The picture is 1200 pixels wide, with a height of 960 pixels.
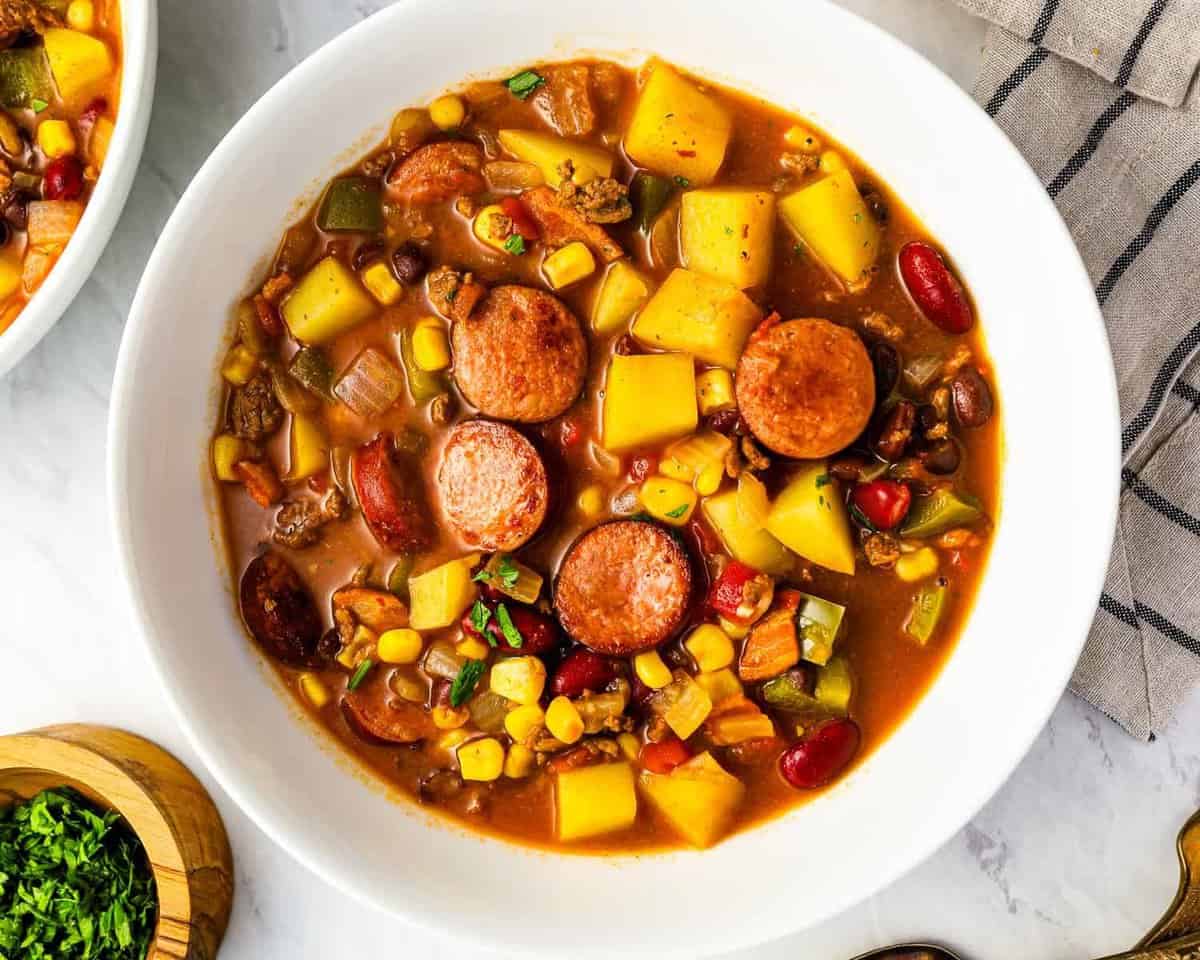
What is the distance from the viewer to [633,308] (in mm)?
3916

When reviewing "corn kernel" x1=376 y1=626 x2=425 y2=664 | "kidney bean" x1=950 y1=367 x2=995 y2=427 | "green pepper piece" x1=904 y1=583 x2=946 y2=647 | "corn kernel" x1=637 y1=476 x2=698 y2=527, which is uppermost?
"kidney bean" x1=950 y1=367 x2=995 y2=427

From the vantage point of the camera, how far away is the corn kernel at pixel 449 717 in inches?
159

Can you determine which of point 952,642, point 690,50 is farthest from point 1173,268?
point 690,50

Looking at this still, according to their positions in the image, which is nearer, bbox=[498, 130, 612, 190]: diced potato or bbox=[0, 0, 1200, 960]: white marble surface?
bbox=[498, 130, 612, 190]: diced potato

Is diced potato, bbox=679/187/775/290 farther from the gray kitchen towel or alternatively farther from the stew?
the gray kitchen towel

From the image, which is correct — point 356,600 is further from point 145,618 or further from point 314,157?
point 314,157

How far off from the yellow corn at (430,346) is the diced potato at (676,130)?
88cm

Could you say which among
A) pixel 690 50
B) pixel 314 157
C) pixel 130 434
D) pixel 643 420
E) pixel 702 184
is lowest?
pixel 130 434

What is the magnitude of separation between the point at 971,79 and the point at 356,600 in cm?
292

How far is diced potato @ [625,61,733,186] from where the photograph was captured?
3879 millimetres

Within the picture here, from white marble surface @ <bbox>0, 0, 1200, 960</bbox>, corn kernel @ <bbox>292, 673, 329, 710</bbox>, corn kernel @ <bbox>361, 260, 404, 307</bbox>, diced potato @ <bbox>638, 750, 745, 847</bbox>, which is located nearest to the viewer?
corn kernel @ <bbox>361, 260, 404, 307</bbox>

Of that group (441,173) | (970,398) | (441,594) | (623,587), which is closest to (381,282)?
(441,173)

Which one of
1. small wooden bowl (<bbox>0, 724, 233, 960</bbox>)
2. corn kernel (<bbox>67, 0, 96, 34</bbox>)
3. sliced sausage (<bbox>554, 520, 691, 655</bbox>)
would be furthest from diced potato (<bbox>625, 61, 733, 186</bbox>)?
small wooden bowl (<bbox>0, 724, 233, 960</bbox>)

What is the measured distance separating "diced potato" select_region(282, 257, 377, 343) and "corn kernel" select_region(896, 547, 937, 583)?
2.00m
